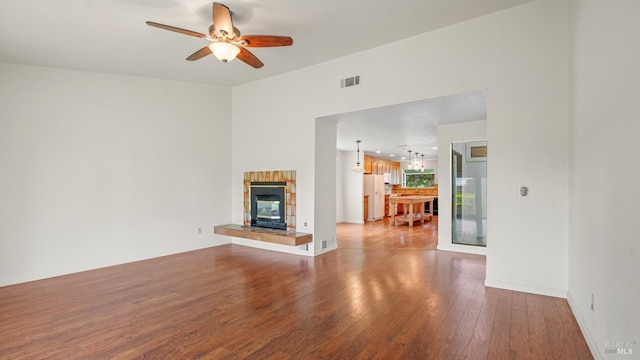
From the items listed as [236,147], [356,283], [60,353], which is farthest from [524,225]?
[236,147]

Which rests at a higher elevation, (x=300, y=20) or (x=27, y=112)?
(x=300, y=20)

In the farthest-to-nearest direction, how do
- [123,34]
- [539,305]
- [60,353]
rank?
[123,34], [539,305], [60,353]

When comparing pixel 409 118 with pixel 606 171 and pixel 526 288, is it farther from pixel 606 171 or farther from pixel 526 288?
pixel 606 171

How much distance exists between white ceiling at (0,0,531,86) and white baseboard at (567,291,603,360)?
324cm

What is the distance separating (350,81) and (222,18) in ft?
7.84

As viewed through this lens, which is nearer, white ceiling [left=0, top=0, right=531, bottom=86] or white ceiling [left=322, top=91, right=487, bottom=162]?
white ceiling [left=0, top=0, right=531, bottom=86]

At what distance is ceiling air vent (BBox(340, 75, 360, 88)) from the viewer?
470 cm

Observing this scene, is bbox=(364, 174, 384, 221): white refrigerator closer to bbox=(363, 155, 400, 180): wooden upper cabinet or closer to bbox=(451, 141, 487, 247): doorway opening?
bbox=(363, 155, 400, 180): wooden upper cabinet

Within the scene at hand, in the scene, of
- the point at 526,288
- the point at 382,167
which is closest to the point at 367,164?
the point at 382,167

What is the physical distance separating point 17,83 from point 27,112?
0.39m

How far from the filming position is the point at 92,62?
4316mm

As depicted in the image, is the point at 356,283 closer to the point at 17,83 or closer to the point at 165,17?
the point at 165,17

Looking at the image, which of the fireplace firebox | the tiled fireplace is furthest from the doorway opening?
the fireplace firebox

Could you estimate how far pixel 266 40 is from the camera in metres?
3.17
